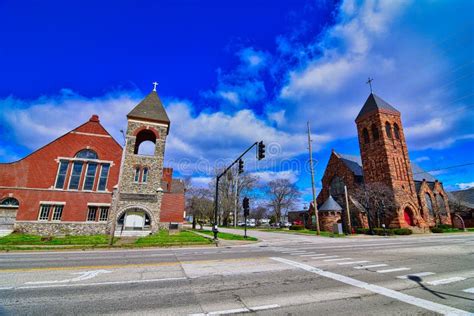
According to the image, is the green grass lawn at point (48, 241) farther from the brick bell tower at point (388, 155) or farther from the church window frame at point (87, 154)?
the brick bell tower at point (388, 155)

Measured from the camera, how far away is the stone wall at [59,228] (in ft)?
69.4

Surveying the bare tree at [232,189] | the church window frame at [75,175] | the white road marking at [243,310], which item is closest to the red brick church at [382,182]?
→ the bare tree at [232,189]

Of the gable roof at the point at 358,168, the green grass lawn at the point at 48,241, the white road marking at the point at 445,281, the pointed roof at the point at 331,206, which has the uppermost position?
the gable roof at the point at 358,168

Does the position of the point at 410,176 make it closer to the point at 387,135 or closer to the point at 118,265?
the point at 387,135

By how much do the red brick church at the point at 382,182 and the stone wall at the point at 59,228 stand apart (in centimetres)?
3111

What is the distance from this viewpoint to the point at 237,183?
170 ft

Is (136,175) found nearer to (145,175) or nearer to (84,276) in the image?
(145,175)

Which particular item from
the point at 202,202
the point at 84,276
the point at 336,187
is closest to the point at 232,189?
the point at 202,202

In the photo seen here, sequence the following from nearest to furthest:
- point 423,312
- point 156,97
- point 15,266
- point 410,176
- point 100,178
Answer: point 423,312, point 15,266, point 100,178, point 156,97, point 410,176

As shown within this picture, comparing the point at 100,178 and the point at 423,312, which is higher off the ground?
the point at 100,178

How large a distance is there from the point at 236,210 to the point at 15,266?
147 ft

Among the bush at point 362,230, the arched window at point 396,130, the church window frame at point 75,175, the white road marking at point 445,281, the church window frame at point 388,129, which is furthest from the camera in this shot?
the arched window at point 396,130

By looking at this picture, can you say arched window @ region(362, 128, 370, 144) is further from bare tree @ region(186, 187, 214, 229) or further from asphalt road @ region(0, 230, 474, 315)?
bare tree @ region(186, 187, 214, 229)

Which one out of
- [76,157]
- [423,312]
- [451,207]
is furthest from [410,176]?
[76,157]
